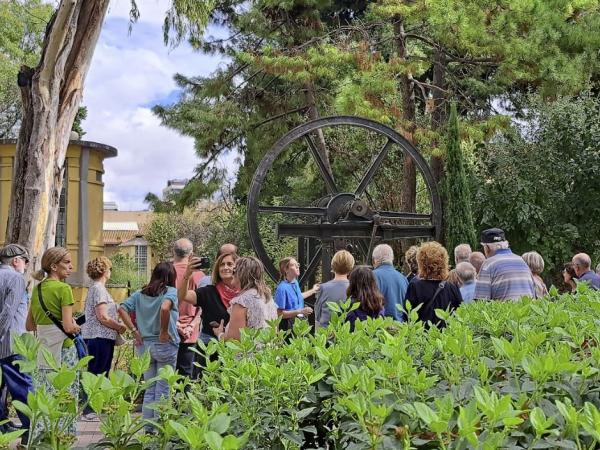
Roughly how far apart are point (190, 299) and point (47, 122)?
2.68 m

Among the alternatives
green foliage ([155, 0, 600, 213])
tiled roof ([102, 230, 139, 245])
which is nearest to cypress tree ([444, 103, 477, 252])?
green foliage ([155, 0, 600, 213])

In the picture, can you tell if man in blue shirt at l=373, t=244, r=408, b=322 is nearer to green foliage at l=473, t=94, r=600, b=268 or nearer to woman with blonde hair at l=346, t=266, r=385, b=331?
woman with blonde hair at l=346, t=266, r=385, b=331

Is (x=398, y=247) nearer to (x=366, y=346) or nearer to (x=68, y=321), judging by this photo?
(x=68, y=321)

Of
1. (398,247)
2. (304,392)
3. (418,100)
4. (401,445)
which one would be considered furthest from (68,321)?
(418,100)

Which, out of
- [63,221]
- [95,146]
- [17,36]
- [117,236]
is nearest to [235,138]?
[95,146]

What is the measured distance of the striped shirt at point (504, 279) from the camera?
6.18 metres

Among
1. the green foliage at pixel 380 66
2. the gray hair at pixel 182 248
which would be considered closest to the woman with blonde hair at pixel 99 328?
the gray hair at pixel 182 248

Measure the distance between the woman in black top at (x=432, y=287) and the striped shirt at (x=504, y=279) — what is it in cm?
66

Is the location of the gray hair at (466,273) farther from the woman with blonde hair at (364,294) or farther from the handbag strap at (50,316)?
the handbag strap at (50,316)

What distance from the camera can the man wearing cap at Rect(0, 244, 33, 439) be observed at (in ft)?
17.3

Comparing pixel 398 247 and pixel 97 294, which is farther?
pixel 398 247

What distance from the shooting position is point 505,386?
6.88 feet

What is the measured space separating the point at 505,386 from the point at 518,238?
14.6 metres

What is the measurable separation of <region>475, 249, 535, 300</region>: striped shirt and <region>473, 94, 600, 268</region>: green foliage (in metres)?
9.58
